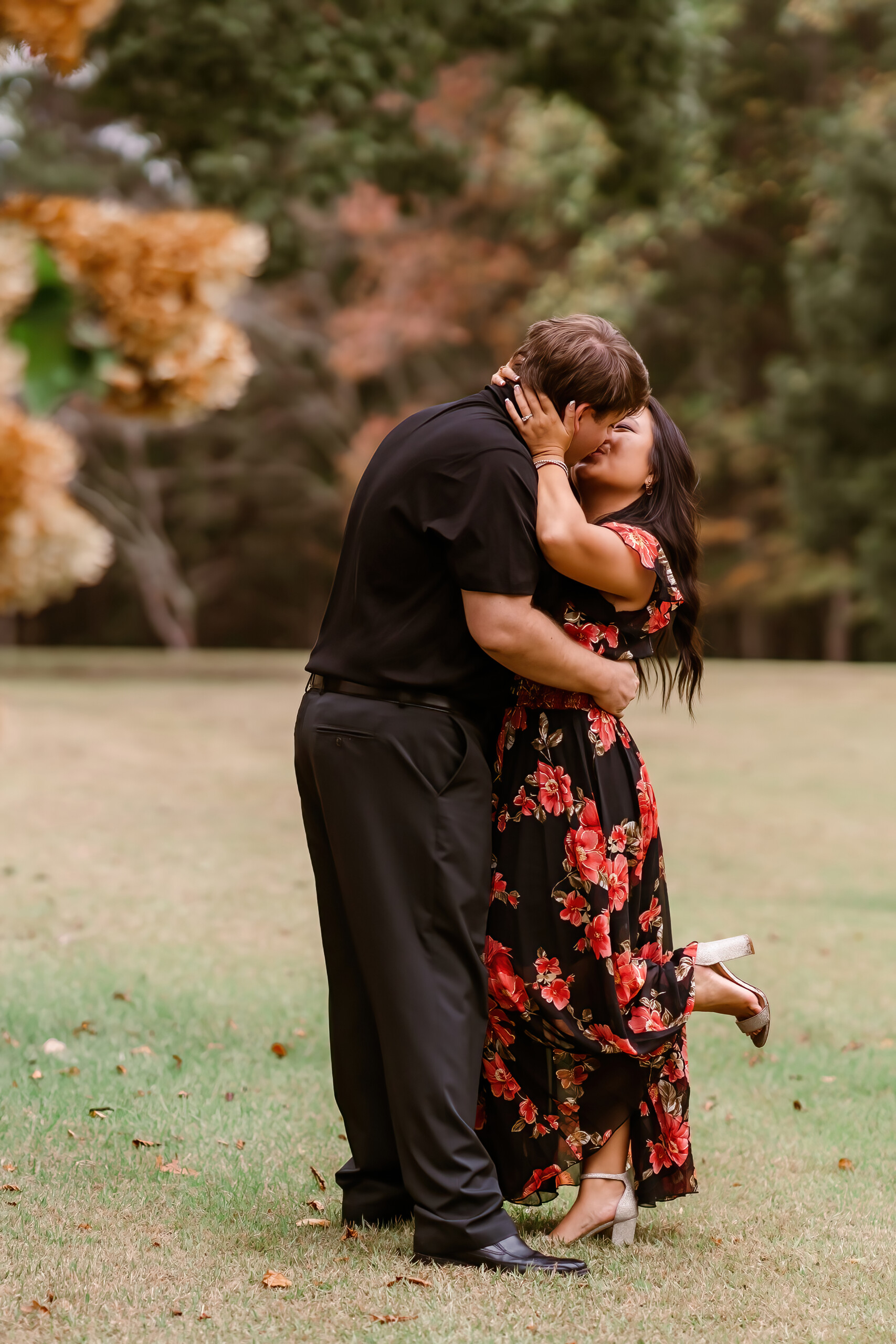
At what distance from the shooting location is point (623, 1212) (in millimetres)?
3617

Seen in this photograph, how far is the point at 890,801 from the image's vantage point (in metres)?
12.5

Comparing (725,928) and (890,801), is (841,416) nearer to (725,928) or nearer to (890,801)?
(890,801)

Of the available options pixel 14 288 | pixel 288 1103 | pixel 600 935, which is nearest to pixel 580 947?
pixel 600 935

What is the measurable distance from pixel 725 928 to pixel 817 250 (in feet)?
71.1

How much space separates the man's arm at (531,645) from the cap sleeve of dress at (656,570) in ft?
0.78

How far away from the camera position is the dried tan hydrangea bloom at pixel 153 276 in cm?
179

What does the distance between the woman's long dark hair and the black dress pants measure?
2.18 feet

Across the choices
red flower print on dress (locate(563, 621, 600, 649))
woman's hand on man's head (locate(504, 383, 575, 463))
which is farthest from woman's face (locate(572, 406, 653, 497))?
red flower print on dress (locate(563, 621, 600, 649))

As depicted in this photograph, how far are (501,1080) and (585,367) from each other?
172 cm

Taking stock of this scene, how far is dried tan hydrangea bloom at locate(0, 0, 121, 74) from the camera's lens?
70.2 inches

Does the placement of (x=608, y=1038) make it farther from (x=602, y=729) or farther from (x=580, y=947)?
(x=602, y=729)

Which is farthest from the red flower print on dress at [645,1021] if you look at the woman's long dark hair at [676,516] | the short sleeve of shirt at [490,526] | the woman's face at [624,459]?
the woman's face at [624,459]

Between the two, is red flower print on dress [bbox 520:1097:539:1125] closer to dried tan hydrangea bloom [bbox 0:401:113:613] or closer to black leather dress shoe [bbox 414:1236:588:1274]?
black leather dress shoe [bbox 414:1236:588:1274]

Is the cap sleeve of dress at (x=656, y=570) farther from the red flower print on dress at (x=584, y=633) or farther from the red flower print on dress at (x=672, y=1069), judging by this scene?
the red flower print on dress at (x=672, y=1069)
